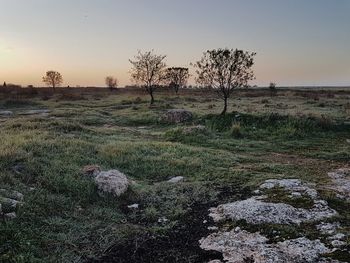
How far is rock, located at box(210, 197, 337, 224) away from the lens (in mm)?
8578

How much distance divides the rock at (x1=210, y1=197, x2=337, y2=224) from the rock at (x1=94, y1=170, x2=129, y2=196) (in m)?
2.49

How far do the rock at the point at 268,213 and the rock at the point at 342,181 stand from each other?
1496 mm

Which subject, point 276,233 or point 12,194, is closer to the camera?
point 276,233

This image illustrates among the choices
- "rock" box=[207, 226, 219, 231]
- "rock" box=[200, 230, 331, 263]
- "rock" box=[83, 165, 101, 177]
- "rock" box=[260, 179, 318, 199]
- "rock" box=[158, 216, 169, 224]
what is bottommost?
"rock" box=[158, 216, 169, 224]

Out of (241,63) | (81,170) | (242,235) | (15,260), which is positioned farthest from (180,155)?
(241,63)

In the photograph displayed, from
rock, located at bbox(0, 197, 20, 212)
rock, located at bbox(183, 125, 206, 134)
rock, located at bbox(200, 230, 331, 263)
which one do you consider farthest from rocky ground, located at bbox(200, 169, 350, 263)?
rock, located at bbox(183, 125, 206, 134)

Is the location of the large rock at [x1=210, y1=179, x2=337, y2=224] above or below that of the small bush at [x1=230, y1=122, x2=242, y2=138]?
below

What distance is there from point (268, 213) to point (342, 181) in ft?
13.7

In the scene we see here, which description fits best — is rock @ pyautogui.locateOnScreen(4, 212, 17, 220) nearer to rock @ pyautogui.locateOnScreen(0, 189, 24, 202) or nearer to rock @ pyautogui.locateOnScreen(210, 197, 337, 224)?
rock @ pyautogui.locateOnScreen(0, 189, 24, 202)

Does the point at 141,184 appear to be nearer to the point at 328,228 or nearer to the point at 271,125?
the point at 328,228

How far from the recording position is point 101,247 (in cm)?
778

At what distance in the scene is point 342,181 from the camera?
11867 millimetres

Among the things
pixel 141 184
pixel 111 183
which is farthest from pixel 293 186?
pixel 111 183

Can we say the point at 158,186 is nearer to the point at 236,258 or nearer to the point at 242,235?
the point at 242,235
